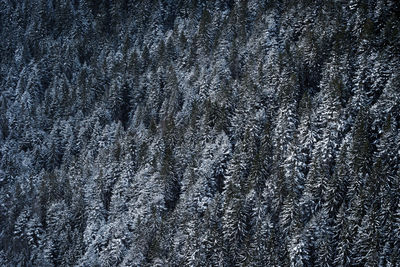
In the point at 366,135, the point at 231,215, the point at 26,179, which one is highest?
the point at 366,135

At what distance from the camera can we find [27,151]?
134375 mm

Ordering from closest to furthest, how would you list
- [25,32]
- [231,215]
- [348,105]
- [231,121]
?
[231,215] < [348,105] < [231,121] < [25,32]

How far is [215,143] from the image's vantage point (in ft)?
329

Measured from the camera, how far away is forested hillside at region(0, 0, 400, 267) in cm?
7981

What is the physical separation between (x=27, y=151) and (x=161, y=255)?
209 feet

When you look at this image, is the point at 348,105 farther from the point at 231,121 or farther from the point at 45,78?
the point at 45,78

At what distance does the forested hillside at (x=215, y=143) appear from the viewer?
79.8 meters

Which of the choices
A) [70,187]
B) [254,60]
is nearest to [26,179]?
[70,187]

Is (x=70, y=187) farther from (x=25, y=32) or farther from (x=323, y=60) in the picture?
(x=25, y=32)

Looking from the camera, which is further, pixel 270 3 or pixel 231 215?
pixel 270 3

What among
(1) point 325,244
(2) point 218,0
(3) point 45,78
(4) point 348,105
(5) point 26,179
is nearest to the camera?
(1) point 325,244

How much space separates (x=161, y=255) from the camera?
8475 cm

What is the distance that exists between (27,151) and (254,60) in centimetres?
6107

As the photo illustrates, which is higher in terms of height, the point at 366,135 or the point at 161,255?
the point at 366,135
